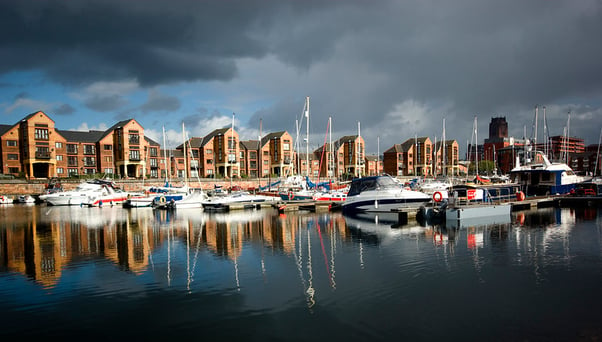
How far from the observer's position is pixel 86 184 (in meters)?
63.3

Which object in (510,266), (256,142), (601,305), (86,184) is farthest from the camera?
(256,142)

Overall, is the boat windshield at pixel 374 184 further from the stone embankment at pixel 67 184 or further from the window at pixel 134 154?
the window at pixel 134 154

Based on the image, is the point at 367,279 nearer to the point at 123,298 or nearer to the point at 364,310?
the point at 364,310

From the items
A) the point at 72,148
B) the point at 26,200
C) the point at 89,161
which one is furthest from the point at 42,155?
the point at 26,200

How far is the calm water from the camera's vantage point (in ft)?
37.0

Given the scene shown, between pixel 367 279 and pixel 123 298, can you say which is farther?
pixel 367 279

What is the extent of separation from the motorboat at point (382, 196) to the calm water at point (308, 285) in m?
10.5

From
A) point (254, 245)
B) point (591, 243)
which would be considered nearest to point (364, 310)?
point (254, 245)

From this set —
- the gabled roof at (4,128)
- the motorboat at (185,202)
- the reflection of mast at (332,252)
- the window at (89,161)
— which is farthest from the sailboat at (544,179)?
the gabled roof at (4,128)

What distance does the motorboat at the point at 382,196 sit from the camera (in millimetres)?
38156

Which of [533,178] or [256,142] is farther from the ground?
[256,142]

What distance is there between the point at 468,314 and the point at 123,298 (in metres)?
11.9

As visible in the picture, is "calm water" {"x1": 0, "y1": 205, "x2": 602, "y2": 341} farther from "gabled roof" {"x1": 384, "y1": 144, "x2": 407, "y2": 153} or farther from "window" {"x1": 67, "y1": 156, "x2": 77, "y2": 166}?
"gabled roof" {"x1": 384, "y1": 144, "x2": 407, "y2": 153}

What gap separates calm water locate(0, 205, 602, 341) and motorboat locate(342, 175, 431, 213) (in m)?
10.5
